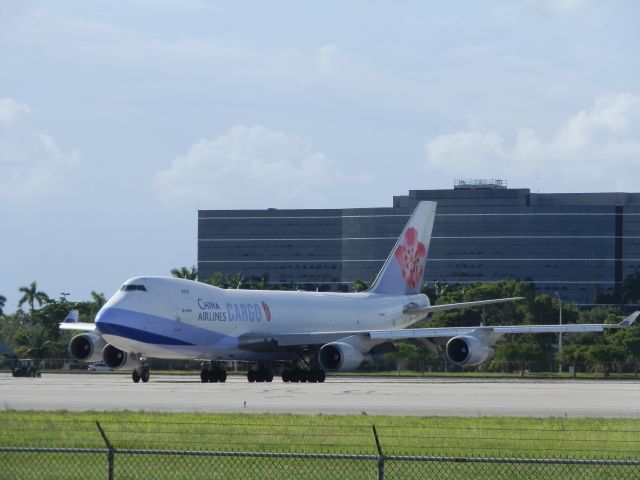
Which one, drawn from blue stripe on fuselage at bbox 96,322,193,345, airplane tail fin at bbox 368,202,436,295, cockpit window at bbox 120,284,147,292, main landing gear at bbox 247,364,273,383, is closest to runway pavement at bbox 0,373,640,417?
blue stripe on fuselage at bbox 96,322,193,345

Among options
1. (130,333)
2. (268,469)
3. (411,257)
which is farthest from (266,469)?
(411,257)

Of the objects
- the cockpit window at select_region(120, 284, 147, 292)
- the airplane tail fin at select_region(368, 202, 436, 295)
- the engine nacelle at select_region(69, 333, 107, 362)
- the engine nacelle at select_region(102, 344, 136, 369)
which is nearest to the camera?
the cockpit window at select_region(120, 284, 147, 292)

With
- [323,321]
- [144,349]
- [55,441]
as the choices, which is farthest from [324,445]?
[323,321]

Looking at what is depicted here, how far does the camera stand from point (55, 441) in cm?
2538

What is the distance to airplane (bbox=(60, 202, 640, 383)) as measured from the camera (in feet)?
199

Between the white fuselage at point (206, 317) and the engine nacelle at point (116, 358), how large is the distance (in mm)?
4290

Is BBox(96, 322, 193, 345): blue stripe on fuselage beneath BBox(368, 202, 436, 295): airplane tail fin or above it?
beneath

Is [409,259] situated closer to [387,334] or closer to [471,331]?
[471,331]

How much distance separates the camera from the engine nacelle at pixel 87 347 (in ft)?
222

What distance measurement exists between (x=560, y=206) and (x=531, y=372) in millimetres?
102641

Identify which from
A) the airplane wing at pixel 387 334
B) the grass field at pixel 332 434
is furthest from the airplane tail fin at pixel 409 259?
the grass field at pixel 332 434

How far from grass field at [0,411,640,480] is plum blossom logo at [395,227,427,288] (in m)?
46.2

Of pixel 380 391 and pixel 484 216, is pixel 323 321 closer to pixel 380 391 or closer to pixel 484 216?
pixel 380 391

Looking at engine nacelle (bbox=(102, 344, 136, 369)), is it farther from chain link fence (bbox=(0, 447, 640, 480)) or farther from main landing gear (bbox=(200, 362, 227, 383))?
chain link fence (bbox=(0, 447, 640, 480))
